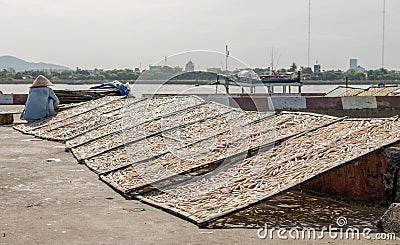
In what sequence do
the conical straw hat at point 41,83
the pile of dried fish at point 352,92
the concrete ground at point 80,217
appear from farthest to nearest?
the pile of dried fish at point 352,92
the conical straw hat at point 41,83
the concrete ground at point 80,217

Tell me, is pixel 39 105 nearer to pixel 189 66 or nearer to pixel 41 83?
pixel 41 83

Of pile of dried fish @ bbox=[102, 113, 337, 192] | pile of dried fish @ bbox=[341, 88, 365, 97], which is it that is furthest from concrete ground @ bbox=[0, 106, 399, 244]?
pile of dried fish @ bbox=[341, 88, 365, 97]

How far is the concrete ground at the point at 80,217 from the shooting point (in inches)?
225

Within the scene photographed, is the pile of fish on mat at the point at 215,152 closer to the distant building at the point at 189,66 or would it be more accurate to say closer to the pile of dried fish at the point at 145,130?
the pile of dried fish at the point at 145,130

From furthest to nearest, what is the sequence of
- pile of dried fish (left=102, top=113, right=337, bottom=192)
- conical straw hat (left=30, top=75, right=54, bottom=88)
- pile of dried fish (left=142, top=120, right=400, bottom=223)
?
conical straw hat (left=30, top=75, right=54, bottom=88)
pile of dried fish (left=102, top=113, right=337, bottom=192)
pile of dried fish (left=142, top=120, right=400, bottom=223)

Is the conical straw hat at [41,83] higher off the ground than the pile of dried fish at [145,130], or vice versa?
the conical straw hat at [41,83]

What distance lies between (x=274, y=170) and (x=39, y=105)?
1039cm

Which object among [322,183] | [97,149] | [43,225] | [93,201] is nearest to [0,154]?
[97,149]

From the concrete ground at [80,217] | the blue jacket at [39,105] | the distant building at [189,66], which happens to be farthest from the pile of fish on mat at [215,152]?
the blue jacket at [39,105]

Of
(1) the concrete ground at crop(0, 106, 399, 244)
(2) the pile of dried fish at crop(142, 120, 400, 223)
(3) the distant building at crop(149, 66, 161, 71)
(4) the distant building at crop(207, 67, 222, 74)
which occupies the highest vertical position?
(3) the distant building at crop(149, 66, 161, 71)

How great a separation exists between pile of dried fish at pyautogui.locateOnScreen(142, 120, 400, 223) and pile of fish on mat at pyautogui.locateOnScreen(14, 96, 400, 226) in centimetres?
1

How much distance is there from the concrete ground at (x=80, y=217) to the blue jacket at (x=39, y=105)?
6864mm

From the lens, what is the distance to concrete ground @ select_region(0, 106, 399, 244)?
5.72 m

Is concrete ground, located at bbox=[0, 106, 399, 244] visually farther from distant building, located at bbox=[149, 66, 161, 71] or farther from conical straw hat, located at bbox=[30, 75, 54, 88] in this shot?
conical straw hat, located at bbox=[30, 75, 54, 88]
